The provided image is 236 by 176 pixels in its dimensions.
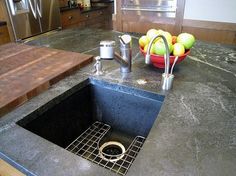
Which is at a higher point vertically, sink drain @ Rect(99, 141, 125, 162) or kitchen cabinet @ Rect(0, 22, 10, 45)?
kitchen cabinet @ Rect(0, 22, 10, 45)

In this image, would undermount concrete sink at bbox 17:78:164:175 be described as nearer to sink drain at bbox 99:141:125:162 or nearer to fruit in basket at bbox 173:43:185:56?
sink drain at bbox 99:141:125:162

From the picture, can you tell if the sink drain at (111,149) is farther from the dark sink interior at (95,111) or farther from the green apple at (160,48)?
the green apple at (160,48)

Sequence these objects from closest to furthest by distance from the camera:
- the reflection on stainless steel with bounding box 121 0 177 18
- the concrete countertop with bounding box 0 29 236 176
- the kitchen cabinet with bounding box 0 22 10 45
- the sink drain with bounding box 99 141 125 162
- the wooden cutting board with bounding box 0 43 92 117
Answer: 1. the concrete countertop with bounding box 0 29 236 176
2. the wooden cutting board with bounding box 0 43 92 117
3. the sink drain with bounding box 99 141 125 162
4. the reflection on stainless steel with bounding box 121 0 177 18
5. the kitchen cabinet with bounding box 0 22 10 45

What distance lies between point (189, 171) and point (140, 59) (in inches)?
→ 31.3

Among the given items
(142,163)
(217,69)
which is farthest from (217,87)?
(142,163)

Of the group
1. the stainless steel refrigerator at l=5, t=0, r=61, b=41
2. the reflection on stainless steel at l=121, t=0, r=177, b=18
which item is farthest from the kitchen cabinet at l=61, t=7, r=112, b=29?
the reflection on stainless steel at l=121, t=0, r=177, b=18

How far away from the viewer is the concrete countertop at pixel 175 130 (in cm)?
54

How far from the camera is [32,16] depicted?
2.97m

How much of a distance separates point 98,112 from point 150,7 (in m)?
1.89

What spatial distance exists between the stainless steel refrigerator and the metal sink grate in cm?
234

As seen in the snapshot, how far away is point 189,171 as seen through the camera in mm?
531

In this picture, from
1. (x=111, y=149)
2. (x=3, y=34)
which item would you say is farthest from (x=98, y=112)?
(x=3, y=34)

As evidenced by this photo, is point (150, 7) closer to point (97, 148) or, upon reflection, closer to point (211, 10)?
point (211, 10)

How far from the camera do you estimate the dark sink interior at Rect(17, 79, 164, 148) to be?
0.88 meters
